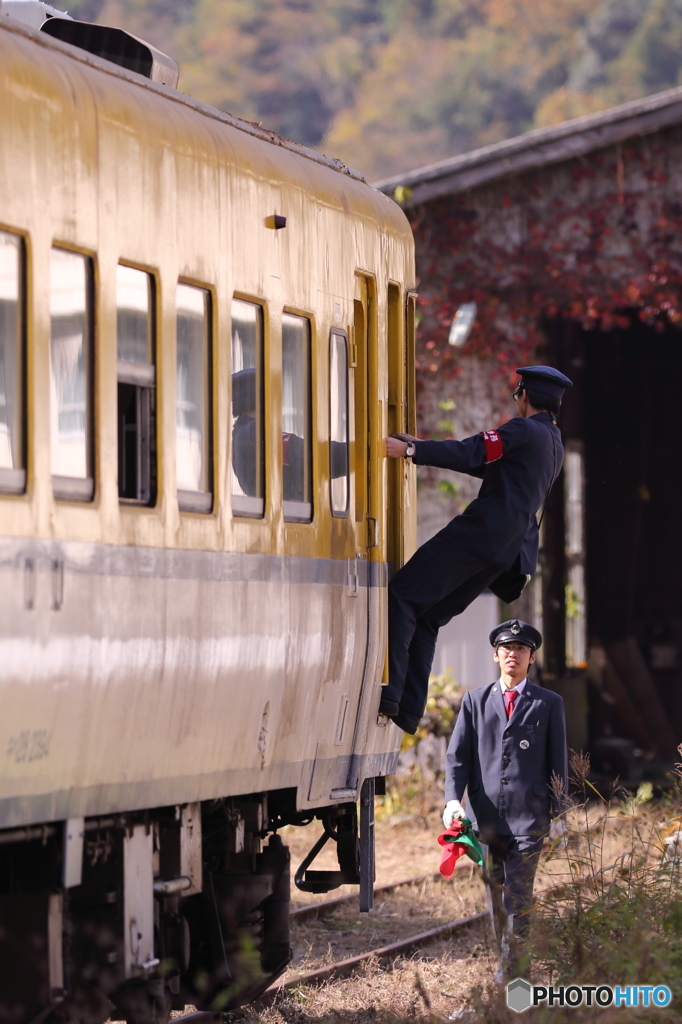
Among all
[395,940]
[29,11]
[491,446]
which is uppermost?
[29,11]

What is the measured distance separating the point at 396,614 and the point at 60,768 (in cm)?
272

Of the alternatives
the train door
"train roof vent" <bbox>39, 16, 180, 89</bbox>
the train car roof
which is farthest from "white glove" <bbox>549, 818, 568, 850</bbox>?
"train roof vent" <bbox>39, 16, 180, 89</bbox>

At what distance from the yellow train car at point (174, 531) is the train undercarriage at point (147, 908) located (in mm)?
12

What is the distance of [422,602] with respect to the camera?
7.57 m

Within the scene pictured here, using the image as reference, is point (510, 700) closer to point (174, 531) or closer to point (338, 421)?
point (338, 421)

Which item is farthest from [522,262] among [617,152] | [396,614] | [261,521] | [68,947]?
[68,947]

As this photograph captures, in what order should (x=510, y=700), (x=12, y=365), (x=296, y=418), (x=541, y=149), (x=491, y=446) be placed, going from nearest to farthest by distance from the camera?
1. (x=12, y=365)
2. (x=296, y=418)
3. (x=491, y=446)
4. (x=510, y=700)
5. (x=541, y=149)

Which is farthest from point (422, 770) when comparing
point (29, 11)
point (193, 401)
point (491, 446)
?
point (29, 11)

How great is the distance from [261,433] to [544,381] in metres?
1.79

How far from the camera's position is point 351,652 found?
7117mm

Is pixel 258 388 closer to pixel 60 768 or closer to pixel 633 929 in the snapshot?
pixel 60 768

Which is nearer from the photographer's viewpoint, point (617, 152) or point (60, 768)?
point (60, 768)

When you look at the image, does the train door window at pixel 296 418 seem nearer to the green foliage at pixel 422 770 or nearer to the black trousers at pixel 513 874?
the black trousers at pixel 513 874

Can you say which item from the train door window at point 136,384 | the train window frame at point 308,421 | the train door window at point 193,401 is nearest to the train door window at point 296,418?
the train window frame at point 308,421
